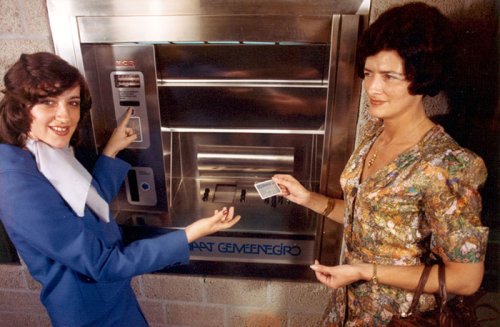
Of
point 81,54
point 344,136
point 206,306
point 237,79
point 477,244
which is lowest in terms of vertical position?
point 206,306

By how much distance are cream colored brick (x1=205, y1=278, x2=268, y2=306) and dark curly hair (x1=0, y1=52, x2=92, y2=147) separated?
1.15 metres

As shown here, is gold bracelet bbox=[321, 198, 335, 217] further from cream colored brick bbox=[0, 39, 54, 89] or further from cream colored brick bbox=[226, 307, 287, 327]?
cream colored brick bbox=[0, 39, 54, 89]

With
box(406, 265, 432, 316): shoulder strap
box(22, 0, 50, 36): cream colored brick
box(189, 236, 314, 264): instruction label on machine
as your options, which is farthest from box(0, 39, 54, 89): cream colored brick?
box(406, 265, 432, 316): shoulder strap

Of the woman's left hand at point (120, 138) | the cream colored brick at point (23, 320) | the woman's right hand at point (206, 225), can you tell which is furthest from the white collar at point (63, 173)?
the cream colored brick at point (23, 320)

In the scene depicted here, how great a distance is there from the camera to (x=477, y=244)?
3.56ft

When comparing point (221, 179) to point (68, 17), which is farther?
point (221, 179)

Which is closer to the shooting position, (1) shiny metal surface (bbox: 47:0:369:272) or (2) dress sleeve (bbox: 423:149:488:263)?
(2) dress sleeve (bbox: 423:149:488:263)

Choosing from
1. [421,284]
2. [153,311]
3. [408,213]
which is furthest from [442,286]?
[153,311]

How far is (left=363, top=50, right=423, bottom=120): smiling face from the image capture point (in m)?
1.15

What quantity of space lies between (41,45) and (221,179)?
997mm

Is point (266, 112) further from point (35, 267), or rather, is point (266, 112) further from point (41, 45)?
point (35, 267)

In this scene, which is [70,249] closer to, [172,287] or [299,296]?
[172,287]

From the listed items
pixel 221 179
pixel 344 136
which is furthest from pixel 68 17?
pixel 344 136

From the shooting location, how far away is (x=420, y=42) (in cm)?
111
